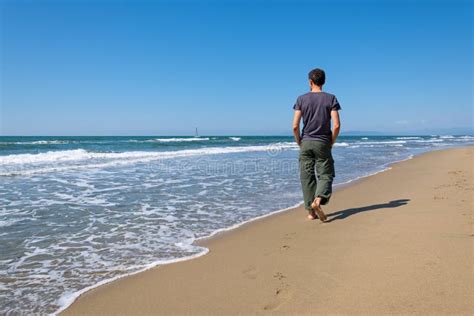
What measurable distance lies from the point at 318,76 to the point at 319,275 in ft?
8.92

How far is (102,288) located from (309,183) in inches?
111

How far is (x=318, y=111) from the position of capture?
435 cm

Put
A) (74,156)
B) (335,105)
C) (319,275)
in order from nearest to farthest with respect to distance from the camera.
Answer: (319,275) → (335,105) → (74,156)

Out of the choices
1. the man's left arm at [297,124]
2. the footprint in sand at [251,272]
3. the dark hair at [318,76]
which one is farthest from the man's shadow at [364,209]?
the footprint in sand at [251,272]

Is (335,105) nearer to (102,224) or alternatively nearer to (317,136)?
(317,136)

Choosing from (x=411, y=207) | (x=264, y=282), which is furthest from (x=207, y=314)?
(x=411, y=207)

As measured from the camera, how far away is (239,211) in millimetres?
5543

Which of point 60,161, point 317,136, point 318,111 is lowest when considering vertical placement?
point 60,161

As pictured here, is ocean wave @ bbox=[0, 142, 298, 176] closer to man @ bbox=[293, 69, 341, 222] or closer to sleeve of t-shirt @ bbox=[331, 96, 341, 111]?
man @ bbox=[293, 69, 341, 222]

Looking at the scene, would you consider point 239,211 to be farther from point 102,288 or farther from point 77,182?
point 77,182

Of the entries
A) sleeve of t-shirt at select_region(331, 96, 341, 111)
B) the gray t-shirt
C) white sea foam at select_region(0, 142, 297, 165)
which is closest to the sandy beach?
the gray t-shirt

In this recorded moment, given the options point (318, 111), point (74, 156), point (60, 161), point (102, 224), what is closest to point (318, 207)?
point (318, 111)

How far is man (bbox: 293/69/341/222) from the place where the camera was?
14.3 ft

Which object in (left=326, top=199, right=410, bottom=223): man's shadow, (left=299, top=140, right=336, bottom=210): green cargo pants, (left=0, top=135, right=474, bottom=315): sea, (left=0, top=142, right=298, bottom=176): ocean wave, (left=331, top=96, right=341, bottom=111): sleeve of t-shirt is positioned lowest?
(left=0, top=135, right=474, bottom=315): sea
